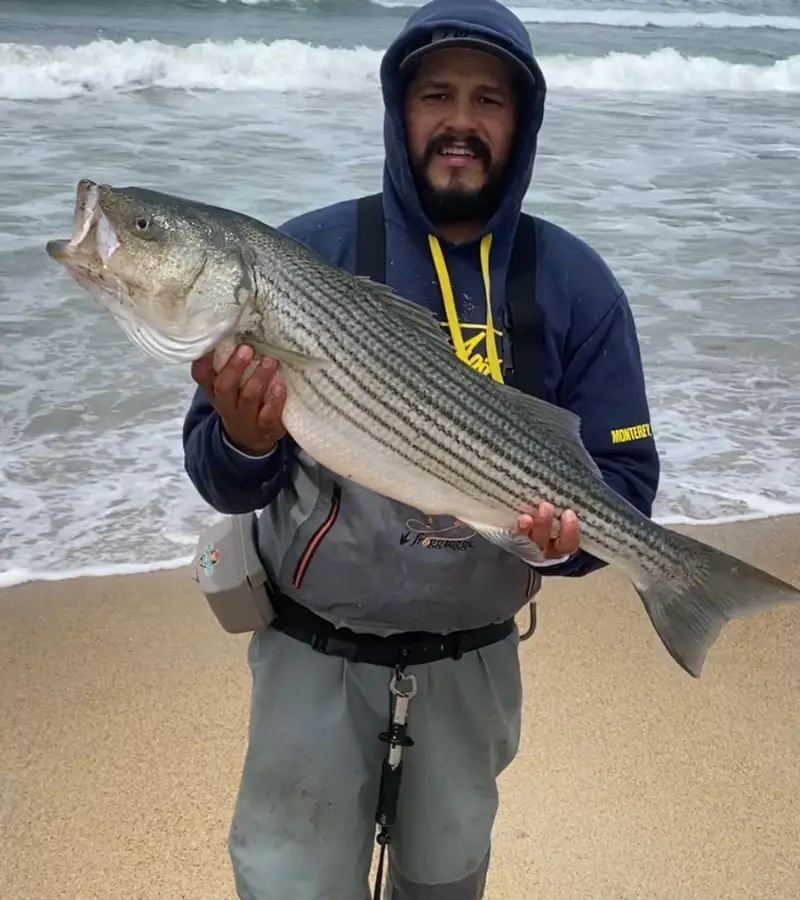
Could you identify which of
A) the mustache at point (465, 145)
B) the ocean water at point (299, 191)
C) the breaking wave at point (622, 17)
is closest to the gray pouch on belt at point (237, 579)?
the mustache at point (465, 145)

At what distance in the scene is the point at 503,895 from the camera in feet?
11.1

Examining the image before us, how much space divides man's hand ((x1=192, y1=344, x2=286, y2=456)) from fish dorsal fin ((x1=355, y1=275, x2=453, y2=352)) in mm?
309

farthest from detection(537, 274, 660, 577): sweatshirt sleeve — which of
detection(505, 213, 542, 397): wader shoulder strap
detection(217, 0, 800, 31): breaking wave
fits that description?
detection(217, 0, 800, 31): breaking wave

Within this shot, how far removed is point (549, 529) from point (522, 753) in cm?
176

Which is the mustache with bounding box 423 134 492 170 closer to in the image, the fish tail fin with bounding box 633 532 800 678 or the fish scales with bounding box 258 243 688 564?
the fish scales with bounding box 258 243 688 564

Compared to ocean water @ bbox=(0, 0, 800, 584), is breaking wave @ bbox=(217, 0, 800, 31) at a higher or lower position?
lower

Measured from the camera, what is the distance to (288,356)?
2361 mm

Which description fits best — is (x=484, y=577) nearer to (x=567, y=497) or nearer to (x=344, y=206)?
(x=567, y=497)

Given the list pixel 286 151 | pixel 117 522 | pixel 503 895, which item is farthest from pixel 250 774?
pixel 286 151

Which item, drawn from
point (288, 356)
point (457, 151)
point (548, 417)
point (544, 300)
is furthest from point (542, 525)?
point (457, 151)

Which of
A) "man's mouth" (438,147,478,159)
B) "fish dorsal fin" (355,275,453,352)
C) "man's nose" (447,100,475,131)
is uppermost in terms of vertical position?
"man's nose" (447,100,475,131)

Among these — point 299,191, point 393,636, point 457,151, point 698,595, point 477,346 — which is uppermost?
point 457,151

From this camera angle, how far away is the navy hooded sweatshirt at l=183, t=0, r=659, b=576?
8.86ft

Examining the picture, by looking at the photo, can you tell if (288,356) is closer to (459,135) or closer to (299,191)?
(459,135)
